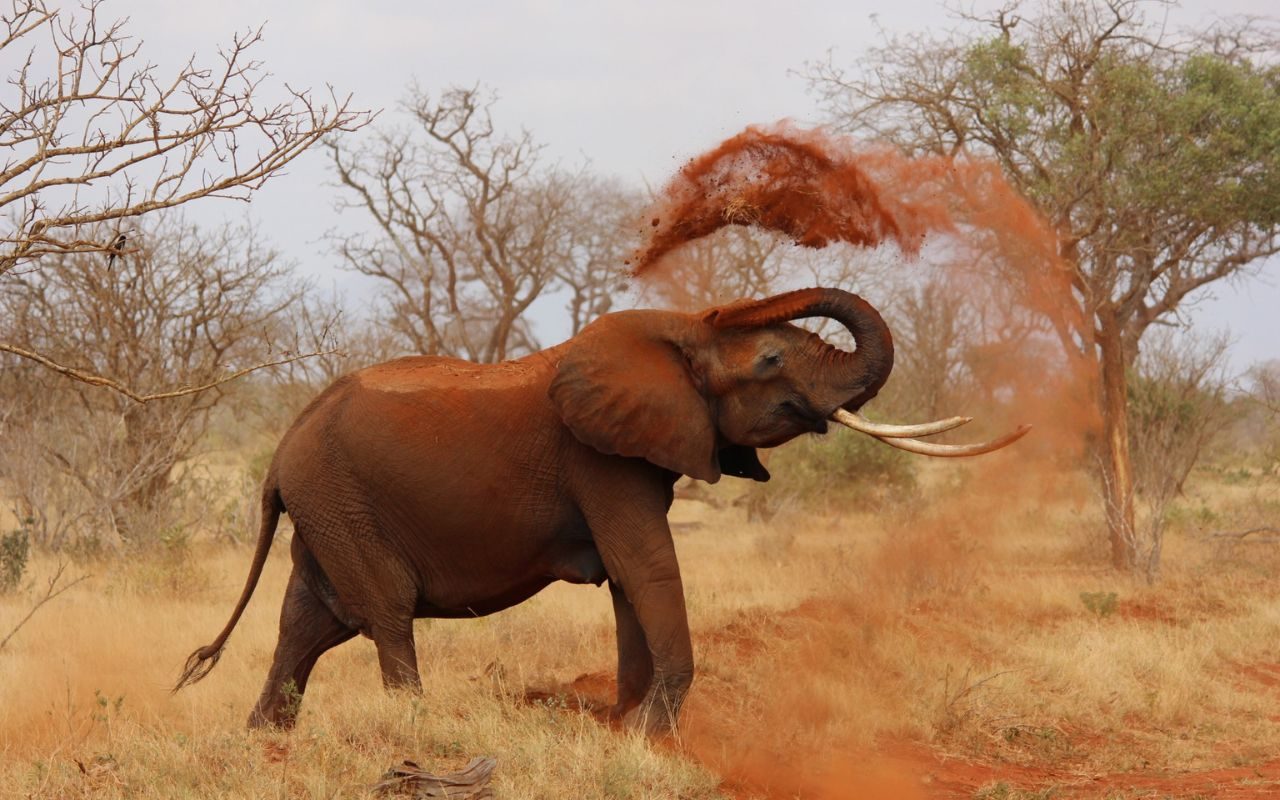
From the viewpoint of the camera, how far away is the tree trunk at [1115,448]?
591 inches

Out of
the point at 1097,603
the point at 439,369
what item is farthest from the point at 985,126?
the point at 439,369

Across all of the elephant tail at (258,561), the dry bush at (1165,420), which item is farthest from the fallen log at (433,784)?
the dry bush at (1165,420)

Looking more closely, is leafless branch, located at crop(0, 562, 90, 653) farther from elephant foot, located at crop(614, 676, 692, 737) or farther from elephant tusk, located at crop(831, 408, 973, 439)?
elephant tusk, located at crop(831, 408, 973, 439)

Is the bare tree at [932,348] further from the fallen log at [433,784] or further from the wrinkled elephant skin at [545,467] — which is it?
the fallen log at [433,784]

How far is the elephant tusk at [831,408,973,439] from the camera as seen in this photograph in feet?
25.2

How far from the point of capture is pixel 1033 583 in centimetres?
1409

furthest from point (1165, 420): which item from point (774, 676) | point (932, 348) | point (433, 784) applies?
point (433, 784)

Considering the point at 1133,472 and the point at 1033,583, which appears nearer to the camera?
the point at 1033,583

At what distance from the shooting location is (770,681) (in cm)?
973

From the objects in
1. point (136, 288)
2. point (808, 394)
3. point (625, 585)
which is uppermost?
point (136, 288)

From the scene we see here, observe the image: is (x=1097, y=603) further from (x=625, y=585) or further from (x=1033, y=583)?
(x=625, y=585)

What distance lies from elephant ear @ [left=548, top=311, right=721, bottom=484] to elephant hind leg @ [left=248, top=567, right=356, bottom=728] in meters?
2.17

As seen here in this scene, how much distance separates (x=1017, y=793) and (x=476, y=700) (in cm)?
310

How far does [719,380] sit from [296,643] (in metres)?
3.18
